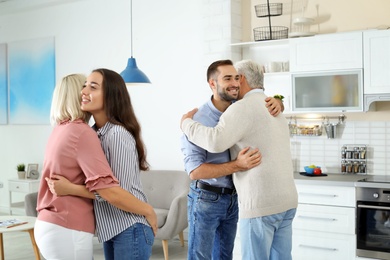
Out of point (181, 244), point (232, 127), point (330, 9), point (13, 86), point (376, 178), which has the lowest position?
point (181, 244)

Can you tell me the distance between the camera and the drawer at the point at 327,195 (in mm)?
4871

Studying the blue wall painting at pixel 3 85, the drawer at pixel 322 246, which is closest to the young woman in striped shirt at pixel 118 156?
the drawer at pixel 322 246

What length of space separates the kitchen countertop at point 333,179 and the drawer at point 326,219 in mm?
212

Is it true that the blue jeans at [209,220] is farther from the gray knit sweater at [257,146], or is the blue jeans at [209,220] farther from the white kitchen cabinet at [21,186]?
the white kitchen cabinet at [21,186]

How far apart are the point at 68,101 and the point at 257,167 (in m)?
0.99

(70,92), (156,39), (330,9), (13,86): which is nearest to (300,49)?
(330,9)

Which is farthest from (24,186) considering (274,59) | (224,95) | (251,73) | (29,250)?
(251,73)

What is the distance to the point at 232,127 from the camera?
2742 millimetres

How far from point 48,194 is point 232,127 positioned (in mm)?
929

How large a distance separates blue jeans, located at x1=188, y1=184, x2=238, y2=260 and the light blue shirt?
3.0 inches

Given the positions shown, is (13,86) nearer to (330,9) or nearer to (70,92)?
(330,9)

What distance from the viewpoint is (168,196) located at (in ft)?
20.4

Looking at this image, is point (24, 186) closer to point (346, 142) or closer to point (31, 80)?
point (31, 80)

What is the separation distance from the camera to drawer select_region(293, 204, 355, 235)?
4879mm
